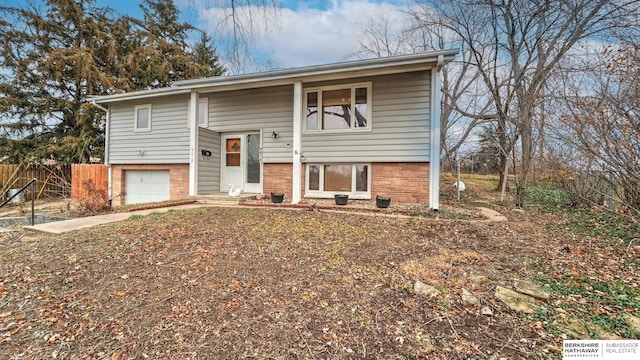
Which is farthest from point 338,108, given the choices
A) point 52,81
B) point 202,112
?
point 52,81

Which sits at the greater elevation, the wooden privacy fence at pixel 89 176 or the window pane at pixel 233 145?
the window pane at pixel 233 145

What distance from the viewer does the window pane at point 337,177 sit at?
7648 mm

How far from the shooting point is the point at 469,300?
2.50m


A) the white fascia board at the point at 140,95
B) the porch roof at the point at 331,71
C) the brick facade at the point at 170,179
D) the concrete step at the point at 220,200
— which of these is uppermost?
the white fascia board at the point at 140,95

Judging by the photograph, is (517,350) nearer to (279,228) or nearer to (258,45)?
(279,228)

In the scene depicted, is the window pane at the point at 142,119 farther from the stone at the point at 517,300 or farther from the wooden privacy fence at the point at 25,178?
the stone at the point at 517,300

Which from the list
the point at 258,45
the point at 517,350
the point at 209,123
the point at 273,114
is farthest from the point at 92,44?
the point at 517,350

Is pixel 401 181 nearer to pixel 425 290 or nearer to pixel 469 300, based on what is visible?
pixel 425 290

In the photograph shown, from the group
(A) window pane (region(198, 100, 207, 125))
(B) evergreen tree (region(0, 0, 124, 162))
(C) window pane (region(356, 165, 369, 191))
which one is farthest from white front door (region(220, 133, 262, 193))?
(B) evergreen tree (region(0, 0, 124, 162))

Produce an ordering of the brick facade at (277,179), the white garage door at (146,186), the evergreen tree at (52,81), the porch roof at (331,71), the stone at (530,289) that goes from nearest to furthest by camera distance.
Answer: the stone at (530,289)
the porch roof at (331,71)
the brick facade at (277,179)
the white garage door at (146,186)
the evergreen tree at (52,81)

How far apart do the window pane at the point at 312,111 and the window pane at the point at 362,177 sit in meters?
1.75

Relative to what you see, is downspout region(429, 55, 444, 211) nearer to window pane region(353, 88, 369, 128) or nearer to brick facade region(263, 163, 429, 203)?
brick facade region(263, 163, 429, 203)

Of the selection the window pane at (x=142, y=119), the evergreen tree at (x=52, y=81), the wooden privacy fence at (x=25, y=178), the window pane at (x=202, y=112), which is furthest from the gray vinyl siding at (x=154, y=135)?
the evergreen tree at (x=52, y=81)

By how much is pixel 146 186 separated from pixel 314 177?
6627mm
